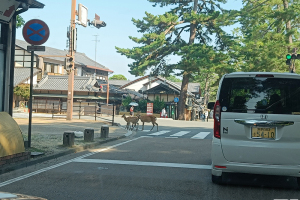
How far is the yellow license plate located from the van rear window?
0.91ft

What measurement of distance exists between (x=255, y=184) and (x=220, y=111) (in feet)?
5.31

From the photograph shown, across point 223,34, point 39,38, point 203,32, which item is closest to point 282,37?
point 223,34

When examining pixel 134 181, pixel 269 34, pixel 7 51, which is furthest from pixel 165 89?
pixel 134 181

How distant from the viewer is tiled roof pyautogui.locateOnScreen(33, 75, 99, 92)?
48.2 meters

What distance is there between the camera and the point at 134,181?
6.33m

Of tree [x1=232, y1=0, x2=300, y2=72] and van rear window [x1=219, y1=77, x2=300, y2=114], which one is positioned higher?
tree [x1=232, y1=0, x2=300, y2=72]

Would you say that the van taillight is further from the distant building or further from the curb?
the distant building

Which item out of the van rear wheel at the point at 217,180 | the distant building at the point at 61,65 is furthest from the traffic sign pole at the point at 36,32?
the distant building at the point at 61,65

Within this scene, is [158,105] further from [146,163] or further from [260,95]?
[260,95]

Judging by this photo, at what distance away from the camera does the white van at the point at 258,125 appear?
18.1ft

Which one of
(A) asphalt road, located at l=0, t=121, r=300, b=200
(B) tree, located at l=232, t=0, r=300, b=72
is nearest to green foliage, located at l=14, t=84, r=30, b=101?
(B) tree, located at l=232, t=0, r=300, b=72

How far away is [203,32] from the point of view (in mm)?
40375

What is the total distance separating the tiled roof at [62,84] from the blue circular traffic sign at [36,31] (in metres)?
39.1

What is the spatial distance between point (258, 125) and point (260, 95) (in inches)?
20.7
